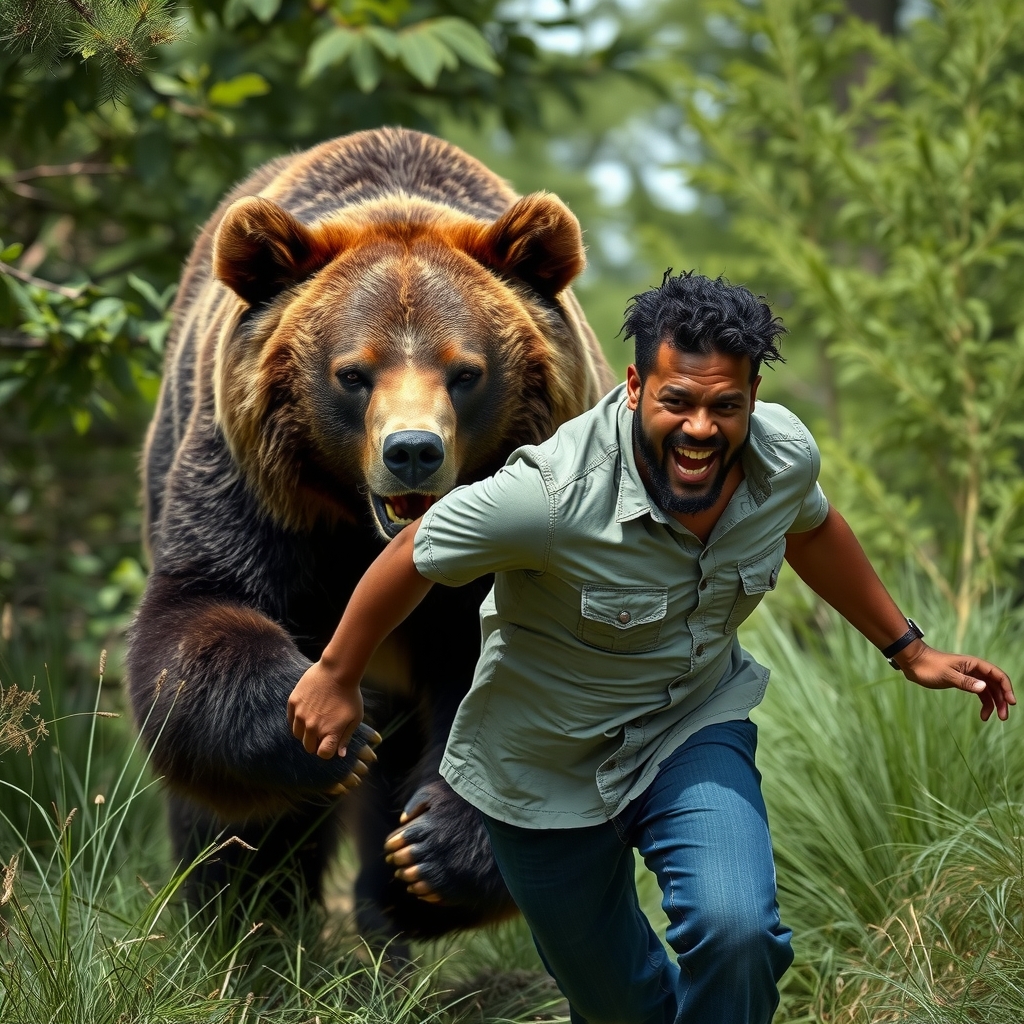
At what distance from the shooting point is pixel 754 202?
8.09m

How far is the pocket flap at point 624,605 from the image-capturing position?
2.83 meters

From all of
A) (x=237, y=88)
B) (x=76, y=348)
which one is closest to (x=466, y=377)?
(x=76, y=348)

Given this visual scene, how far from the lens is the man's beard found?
2758mm

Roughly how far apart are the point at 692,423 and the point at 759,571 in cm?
41

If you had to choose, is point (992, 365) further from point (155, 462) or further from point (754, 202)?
point (155, 462)

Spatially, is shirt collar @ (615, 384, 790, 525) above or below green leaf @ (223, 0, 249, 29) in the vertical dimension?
above

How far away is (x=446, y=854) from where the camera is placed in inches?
141

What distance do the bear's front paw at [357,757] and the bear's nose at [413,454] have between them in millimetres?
617

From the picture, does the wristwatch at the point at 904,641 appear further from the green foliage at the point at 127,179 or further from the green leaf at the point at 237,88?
the green leaf at the point at 237,88

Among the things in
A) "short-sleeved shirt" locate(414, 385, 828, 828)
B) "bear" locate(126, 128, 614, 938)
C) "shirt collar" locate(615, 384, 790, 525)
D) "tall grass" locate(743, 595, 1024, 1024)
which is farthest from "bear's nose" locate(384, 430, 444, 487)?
"tall grass" locate(743, 595, 1024, 1024)

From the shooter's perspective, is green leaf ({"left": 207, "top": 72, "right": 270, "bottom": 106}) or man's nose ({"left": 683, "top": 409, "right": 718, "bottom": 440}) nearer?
man's nose ({"left": 683, "top": 409, "right": 718, "bottom": 440})

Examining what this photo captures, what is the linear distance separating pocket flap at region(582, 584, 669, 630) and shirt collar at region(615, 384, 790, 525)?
0.15 meters

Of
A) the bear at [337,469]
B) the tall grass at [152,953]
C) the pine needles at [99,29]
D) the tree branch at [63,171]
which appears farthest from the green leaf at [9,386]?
the pine needles at [99,29]

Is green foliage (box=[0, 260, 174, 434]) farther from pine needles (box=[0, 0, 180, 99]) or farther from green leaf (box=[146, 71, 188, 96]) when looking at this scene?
pine needles (box=[0, 0, 180, 99])
